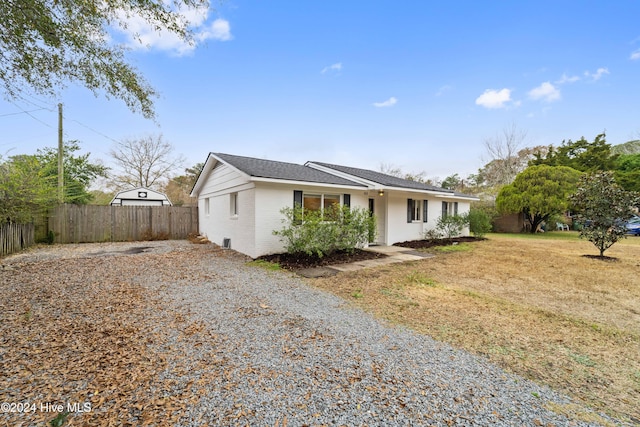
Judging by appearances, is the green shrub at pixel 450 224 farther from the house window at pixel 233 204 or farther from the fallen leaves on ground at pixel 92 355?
the fallen leaves on ground at pixel 92 355

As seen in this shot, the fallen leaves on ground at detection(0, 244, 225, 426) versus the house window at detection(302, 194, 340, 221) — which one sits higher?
the house window at detection(302, 194, 340, 221)

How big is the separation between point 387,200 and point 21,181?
12901 millimetres

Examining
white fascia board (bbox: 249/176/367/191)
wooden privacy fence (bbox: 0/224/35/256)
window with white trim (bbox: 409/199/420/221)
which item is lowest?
wooden privacy fence (bbox: 0/224/35/256)

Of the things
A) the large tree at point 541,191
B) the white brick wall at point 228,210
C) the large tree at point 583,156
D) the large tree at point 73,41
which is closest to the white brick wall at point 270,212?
the white brick wall at point 228,210

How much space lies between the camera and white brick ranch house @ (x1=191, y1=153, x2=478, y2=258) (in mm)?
8189

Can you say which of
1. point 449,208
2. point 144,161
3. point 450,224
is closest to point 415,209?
point 450,224

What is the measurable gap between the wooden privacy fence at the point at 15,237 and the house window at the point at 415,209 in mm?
14723

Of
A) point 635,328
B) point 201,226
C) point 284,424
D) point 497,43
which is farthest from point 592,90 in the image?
point 201,226

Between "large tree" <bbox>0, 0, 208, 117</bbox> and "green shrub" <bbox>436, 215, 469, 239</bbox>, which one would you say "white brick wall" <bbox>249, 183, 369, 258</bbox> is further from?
"green shrub" <bbox>436, 215, 469, 239</bbox>

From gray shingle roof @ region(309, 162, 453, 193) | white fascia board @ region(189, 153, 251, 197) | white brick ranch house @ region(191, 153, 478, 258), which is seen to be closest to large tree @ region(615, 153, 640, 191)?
white brick ranch house @ region(191, 153, 478, 258)

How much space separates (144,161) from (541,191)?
104 feet

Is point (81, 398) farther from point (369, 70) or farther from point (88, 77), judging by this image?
point (369, 70)

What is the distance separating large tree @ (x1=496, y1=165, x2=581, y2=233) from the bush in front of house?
15.2m

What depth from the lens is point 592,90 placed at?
12.0m
